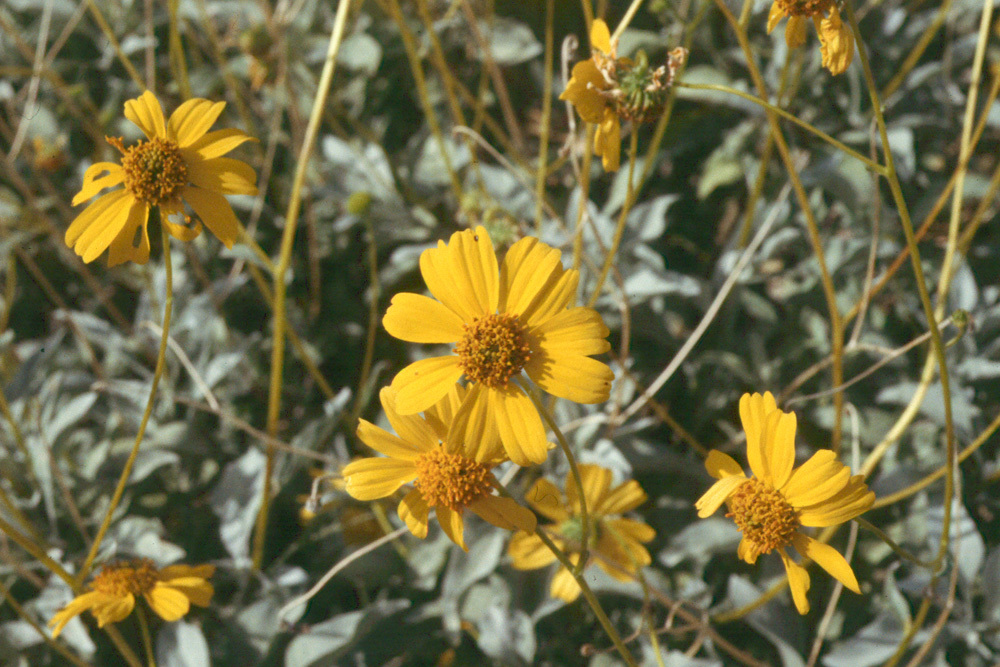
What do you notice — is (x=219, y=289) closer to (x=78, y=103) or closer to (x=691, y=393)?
(x=78, y=103)

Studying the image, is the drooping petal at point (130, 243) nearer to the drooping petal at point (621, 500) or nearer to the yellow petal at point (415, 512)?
the yellow petal at point (415, 512)

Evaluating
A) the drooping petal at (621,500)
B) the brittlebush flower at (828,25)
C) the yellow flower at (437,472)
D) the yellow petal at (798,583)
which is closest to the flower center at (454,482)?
the yellow flower at (437,472)

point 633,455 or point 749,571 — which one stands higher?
point 633,455

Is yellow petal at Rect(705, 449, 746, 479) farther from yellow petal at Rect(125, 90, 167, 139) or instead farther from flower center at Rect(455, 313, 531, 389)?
yellow petal at Rect(125, 90, 167, 139)

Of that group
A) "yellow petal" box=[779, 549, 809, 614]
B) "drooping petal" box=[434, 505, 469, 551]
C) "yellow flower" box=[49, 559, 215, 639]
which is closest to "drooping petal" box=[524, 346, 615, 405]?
"drooping petal" box=[434, 505, 469, 551]

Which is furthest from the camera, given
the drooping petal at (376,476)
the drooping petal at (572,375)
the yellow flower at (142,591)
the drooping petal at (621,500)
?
the drooping petal at (621,500)

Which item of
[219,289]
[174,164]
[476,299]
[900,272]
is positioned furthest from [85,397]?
[900,272]

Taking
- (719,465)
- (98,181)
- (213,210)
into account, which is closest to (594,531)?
(719,465)
